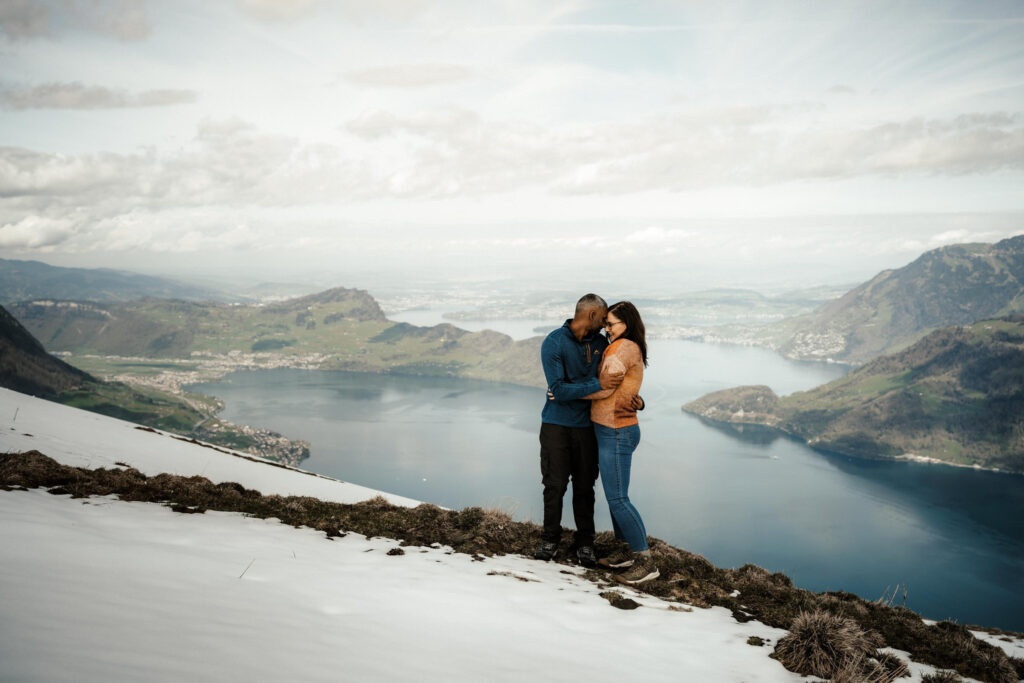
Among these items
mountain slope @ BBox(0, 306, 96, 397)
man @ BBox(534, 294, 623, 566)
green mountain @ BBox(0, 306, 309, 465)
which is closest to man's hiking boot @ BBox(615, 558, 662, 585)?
man @ BBox(534, 294, 623, 566)

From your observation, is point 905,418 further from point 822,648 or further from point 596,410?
point 822,648

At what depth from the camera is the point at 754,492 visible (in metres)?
110

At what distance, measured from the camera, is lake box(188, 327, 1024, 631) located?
81438mm

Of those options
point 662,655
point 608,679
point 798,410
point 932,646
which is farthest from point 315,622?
point 798,410

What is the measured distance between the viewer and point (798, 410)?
594 feet

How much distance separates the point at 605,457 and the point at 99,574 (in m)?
4.67

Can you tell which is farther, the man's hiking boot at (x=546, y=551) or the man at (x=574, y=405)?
the man's hiking boot at (x=546, y=551)

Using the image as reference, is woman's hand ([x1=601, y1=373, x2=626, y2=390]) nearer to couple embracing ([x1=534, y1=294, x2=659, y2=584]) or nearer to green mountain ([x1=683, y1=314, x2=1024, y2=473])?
couple embracing ([x1=534, y1=294, x2=659, y2=584])

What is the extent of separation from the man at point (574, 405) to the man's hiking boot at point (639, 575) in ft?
1.91

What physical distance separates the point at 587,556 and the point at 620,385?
224 cm

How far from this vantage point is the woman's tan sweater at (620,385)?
604cm

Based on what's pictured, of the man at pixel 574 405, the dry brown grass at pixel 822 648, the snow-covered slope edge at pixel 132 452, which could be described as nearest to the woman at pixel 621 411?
the man at pixel 574 405

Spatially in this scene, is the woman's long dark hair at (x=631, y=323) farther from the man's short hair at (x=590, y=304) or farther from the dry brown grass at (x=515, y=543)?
the dry brown grass at (x=515, y=543)

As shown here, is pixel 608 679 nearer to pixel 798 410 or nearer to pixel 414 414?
pixel 414 414
